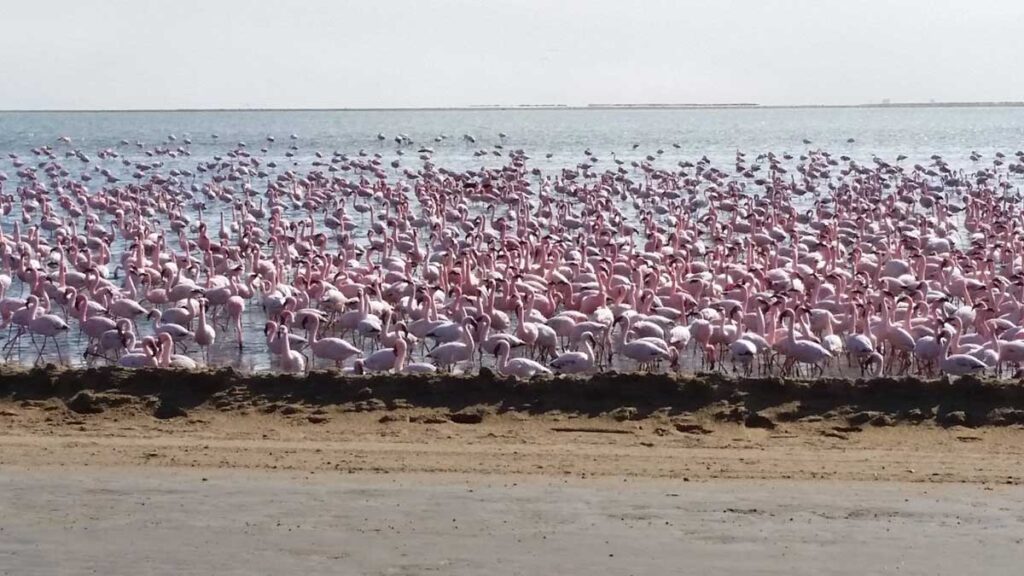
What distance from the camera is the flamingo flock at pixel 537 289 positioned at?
13.7 meters

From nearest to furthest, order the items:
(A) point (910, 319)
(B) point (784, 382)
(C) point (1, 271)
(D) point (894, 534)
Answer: (D) point (894, 534), (B) point (784, 382), (A) point (910, 319), (C) point (1, 271)

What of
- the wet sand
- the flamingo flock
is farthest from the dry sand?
the flamingo flock

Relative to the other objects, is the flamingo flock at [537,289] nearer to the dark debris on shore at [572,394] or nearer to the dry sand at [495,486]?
the dark debris on shore at [572,394]

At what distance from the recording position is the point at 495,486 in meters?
8.37

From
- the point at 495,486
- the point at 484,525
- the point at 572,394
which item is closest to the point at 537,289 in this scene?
the point at 572,394

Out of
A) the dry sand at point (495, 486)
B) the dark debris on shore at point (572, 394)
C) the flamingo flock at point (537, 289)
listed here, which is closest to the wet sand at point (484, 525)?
the dry sand at point (495, 486)

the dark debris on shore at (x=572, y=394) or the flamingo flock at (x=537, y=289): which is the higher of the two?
the dark debris on shore at (x=572, y=394)

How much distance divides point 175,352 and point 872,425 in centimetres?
776

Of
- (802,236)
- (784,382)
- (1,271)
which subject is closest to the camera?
(784,382)

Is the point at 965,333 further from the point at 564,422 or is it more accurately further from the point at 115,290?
the point at 115,290

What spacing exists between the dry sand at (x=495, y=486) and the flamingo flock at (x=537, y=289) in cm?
227

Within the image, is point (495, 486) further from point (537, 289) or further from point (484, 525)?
point (537, 289)

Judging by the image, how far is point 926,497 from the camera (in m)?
8.07

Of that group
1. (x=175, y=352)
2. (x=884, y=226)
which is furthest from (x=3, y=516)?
(x=884, y=226)
